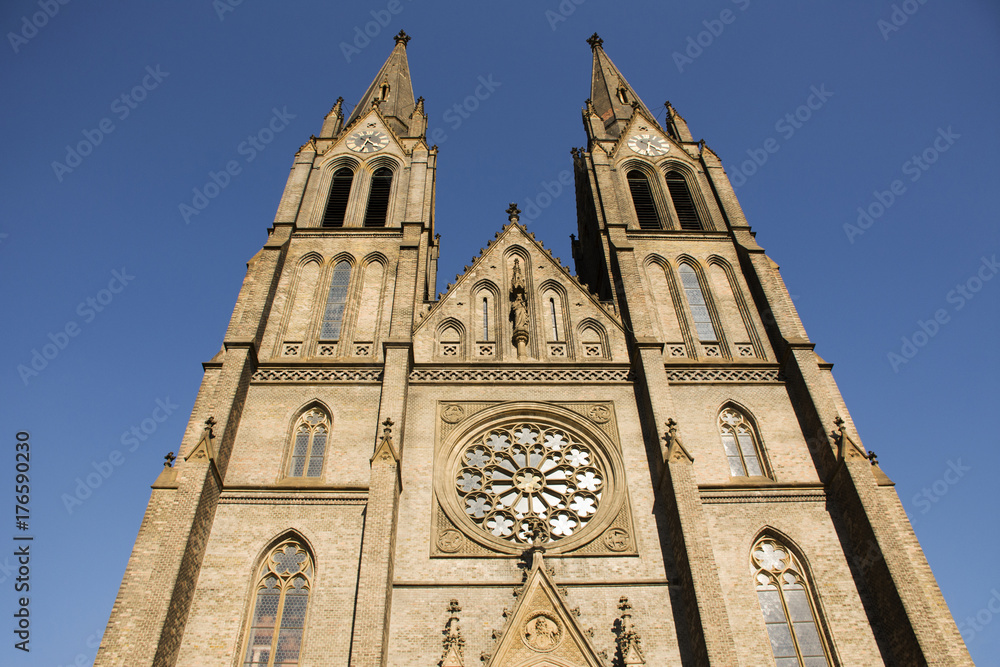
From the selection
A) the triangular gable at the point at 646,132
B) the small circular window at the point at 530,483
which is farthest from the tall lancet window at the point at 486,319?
the triangular gable at the point at 646,132

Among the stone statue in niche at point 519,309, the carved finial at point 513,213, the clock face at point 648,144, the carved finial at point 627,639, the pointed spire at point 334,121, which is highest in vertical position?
the pointed spire at point 334,121

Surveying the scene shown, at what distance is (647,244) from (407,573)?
44.4 feet

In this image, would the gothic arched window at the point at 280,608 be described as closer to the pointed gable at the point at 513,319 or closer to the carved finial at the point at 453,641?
the carved finial at the point at 453,641

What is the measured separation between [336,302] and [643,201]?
11.5 m

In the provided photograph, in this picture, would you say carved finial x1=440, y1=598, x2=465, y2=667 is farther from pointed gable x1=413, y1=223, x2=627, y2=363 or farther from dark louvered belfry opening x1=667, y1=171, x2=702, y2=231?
dark louvered belfry opening x1=667, y1=171, x2=702, y2=231

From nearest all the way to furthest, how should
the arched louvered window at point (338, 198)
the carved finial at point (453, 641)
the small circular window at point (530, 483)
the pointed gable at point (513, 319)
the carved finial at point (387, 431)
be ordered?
the carved finial at point (453, 641) < the carved finial at point (387, 431) < the small circular window at point (530, 483) < the pointed gable at point (513, 319) < the arched louvered window at point (338, 198)

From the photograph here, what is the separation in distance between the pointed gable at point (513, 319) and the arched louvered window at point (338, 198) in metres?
5.47

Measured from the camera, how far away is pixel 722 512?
17.2 m

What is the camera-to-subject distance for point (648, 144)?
3006 centimetres

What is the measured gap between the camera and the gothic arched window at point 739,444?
60.4 feet

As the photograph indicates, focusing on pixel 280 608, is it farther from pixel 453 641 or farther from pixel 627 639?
pixel 627 639

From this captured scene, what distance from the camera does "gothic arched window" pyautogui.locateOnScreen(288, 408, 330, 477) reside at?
18031mm

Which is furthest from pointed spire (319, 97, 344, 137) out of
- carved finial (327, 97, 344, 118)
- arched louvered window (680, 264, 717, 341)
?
arched louvered window (680, 264, 717, 341)

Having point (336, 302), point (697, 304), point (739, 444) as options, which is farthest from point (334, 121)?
point (739, 444)
